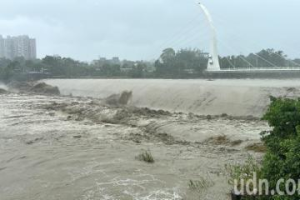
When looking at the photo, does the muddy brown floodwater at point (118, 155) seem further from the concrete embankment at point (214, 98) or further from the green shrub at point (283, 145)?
the concrete embankment at point (214, 98)

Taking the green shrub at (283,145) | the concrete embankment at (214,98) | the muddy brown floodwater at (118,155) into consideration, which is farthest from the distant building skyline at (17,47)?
the green shrub at (283,145)

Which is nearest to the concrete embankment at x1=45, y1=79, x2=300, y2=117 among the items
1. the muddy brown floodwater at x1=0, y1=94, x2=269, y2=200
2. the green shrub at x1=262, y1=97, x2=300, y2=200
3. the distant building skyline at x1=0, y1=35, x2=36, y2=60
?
the muddy brown floodwater at x1=0, y1=94, x2=269, y2=200

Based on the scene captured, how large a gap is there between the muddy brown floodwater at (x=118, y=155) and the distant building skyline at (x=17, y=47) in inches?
4187

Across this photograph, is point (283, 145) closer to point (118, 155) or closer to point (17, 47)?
point (118, 155)

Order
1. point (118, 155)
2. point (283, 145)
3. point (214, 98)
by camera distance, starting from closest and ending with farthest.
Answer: point (283, 145)
point (118, 155)
point (214, 98)

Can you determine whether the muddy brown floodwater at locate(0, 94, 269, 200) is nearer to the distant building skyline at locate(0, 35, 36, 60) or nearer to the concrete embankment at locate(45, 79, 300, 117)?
the concrete embankment at locate(45, 79, 300, 117)

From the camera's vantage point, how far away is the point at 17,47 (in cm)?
12038

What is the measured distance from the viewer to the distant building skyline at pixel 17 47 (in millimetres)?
119000

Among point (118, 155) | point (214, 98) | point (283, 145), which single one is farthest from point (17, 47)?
point (283, 145)

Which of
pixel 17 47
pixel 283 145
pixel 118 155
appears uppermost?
pixel 17 47

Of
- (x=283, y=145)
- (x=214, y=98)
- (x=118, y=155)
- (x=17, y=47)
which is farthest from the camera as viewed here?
(x=17, y=47)

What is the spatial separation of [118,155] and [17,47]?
118m

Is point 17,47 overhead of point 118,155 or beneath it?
overhead

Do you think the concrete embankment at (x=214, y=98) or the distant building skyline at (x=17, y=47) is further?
the distant building skyline at (x=17, y=47)
